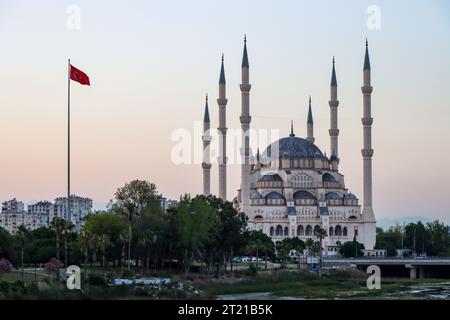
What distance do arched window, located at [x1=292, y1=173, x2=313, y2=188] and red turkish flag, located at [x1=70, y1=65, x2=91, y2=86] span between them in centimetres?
9281

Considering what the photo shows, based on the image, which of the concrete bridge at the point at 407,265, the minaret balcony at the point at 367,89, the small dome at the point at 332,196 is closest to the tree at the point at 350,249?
the small dome at the point at 332,196

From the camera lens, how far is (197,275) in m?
96.4

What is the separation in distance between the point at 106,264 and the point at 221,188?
4570cm

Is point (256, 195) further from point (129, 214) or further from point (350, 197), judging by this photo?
point (129, 214)

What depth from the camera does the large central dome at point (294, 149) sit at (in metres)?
163

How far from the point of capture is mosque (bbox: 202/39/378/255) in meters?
144

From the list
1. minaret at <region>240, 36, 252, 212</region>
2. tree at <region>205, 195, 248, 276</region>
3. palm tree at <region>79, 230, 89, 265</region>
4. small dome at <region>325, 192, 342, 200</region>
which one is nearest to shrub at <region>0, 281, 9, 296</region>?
palm tree at <region>79, 230, 89, 265</region>

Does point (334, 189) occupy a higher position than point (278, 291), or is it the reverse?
point (334, 189)

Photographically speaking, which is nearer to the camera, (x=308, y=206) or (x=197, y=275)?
(x=197, y=275)

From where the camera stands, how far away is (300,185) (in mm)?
162000

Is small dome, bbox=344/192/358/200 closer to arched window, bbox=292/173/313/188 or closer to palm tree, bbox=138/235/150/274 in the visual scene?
arched window, bbox=292/173/313/188

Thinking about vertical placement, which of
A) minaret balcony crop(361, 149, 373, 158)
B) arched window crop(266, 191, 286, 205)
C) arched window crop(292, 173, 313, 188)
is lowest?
arched window crop(266, 191, 286, 205)
